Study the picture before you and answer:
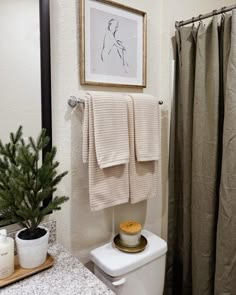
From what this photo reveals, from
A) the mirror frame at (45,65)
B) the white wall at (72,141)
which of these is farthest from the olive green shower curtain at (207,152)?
the mirror frame at (45,65)

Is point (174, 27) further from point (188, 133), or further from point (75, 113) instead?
point (75, 113)

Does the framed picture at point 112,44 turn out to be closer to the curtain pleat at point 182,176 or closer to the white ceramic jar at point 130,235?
the curtain pleat at point 182,176

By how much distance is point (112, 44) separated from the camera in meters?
1.25

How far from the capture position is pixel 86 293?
816 millimetres

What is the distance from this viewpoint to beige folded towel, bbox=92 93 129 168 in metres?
1.10

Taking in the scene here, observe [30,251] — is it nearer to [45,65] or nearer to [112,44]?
[45,65]

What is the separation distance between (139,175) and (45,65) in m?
0.69

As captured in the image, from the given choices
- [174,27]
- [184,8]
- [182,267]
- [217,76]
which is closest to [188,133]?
[217,76]

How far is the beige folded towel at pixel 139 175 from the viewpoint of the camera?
1.24m

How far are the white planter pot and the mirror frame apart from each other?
0.67ft

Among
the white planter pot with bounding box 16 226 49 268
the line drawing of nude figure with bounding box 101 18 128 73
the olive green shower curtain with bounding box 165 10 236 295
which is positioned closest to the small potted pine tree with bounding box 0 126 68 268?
the white planter pot with bounding box 16 226 49 268

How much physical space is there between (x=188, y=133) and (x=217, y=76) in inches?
13.5

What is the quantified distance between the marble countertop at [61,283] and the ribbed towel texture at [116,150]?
27cm

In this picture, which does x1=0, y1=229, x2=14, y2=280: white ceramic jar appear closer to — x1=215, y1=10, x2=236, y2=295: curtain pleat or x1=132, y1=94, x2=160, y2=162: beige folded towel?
x1=132, y1=94, x2=160, y2=162: beige folded towel
